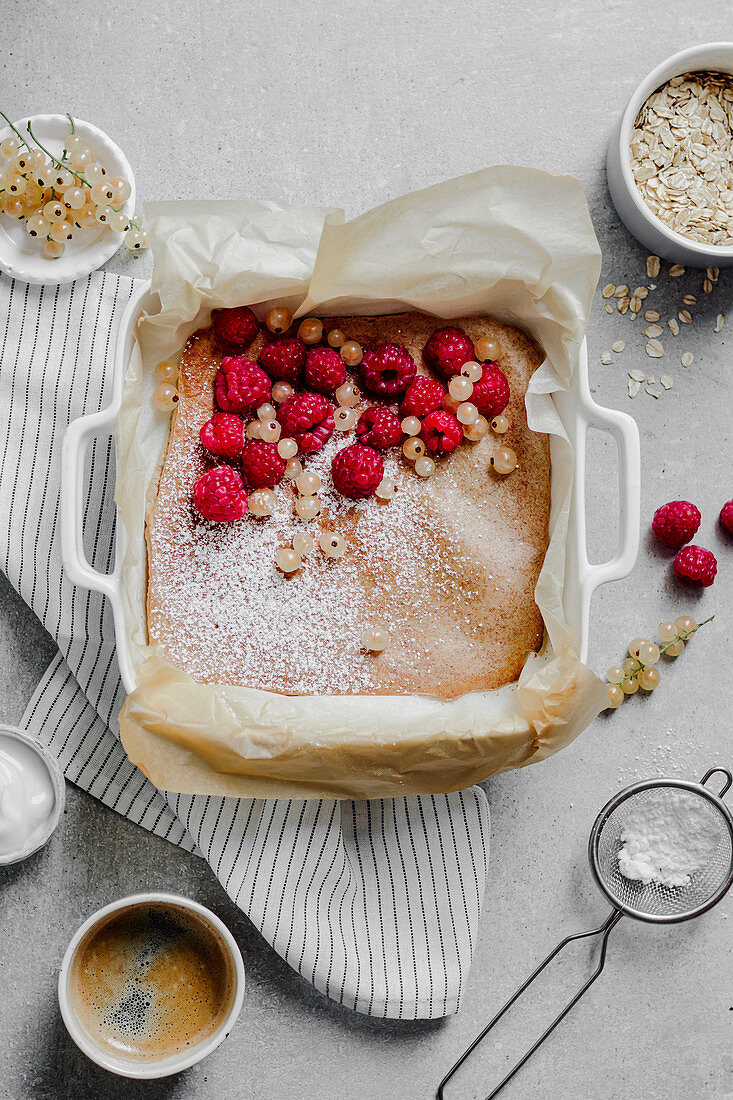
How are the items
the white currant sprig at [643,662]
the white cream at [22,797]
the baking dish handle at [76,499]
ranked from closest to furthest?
the baking dish handle at [76,499] → the white cream at [22,797] → the white currant sprig at [643,662]

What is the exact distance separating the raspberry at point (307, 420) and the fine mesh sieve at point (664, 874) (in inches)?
24.4

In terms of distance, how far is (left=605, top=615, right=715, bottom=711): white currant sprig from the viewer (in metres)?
1.28

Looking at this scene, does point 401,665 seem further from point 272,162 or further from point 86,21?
point 86,21

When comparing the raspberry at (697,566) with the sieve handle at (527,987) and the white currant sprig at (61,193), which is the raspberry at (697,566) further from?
the white currant sprig at (61,193)

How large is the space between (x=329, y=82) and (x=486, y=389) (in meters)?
0.53

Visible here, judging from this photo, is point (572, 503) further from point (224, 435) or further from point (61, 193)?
point (61, 193)

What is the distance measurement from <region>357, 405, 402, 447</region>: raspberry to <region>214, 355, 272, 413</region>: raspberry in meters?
0.14

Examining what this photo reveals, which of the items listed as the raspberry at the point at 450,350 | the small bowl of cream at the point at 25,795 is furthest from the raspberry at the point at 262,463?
the small bowl of cream at the point at 25,795

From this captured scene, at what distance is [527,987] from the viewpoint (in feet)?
4.21

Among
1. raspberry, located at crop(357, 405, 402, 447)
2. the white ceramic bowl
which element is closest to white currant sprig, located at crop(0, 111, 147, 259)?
raspberry, located at crop(357, 405, 402, 447)

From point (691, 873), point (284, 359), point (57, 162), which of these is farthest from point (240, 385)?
point (691, 873)

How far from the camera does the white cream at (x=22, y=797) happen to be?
117 centimetres

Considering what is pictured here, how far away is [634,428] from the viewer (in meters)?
1.10

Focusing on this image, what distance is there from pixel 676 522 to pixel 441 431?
358 millimetres
